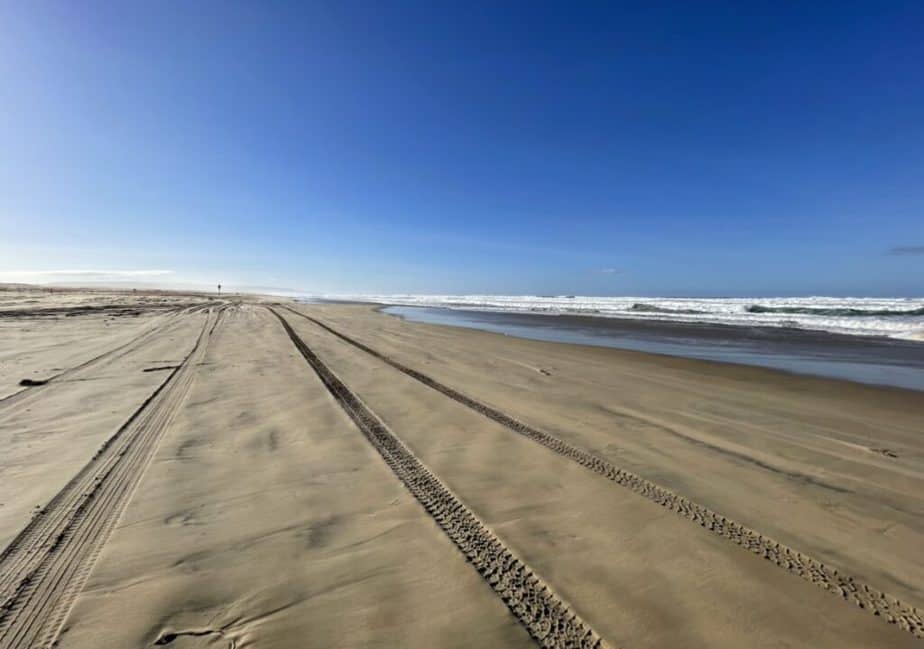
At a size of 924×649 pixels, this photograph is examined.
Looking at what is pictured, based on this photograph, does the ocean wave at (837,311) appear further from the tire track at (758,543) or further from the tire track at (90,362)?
the tire track at (90,362)

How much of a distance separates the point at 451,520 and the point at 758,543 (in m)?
2.10

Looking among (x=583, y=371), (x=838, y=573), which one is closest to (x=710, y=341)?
(x=583, y=371)

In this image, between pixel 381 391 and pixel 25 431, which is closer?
pixel 25 431

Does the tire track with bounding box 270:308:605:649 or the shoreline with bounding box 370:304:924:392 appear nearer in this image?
the tire track with bounding box 270:308:605:649

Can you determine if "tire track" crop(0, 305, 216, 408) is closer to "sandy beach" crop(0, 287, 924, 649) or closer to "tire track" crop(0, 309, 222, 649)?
"sandy beach" crop(0, 287, 924, 649)

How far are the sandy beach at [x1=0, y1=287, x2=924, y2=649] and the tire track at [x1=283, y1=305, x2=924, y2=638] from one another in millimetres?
17

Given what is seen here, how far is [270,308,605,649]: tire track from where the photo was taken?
1994 mm

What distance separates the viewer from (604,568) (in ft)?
8.09

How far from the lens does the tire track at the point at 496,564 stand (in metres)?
1.99

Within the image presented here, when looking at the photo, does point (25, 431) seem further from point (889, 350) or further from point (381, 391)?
point (889, 350)

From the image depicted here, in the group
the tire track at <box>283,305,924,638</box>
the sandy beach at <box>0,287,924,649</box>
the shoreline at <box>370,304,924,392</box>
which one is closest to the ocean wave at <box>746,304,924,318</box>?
the shoreline at <box>370,304,924,392</box>

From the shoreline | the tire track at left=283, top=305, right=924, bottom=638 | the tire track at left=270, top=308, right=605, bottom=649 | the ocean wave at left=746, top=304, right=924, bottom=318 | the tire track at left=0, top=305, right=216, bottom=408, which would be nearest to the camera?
the tire track at left=270, top=308, right=605, bottom=649

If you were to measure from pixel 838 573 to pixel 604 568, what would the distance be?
143 centimetres

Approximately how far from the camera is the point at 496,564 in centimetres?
248
